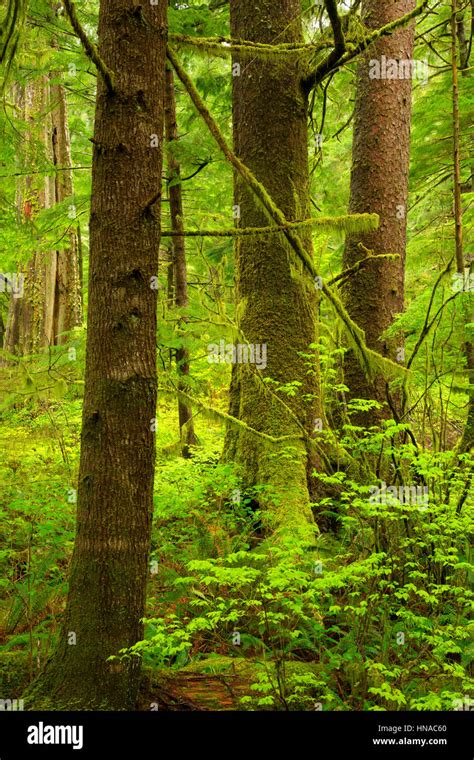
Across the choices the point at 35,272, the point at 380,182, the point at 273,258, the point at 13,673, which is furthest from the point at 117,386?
the point at 35,272

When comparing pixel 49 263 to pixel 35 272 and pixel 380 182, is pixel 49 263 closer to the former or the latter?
pixel 35 272

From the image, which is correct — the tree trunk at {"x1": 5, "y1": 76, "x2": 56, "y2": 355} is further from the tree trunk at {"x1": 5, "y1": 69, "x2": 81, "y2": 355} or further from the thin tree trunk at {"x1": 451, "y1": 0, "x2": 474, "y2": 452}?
the thin tree trunk at {"x1": 451, "y1": 0, "x2": 474, "y2": 452}

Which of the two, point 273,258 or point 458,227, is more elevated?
point 458,227

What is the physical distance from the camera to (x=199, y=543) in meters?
4.71

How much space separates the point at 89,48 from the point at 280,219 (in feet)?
5.27

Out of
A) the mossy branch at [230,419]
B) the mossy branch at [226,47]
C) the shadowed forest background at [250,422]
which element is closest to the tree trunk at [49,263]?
the shadowed forest background at [250,422]

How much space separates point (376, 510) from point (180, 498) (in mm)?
1923

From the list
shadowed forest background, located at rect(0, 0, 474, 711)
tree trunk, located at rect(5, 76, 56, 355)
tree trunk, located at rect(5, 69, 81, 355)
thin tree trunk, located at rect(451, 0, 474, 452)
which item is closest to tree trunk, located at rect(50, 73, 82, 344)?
tree trunk, located at rect(5, 69, 81, 355)

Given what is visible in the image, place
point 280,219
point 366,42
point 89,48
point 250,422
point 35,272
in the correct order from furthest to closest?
point 35,272
point 250,422
point 366,42
point 280,219
point 89,48

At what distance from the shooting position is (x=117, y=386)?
3105 millimetres
